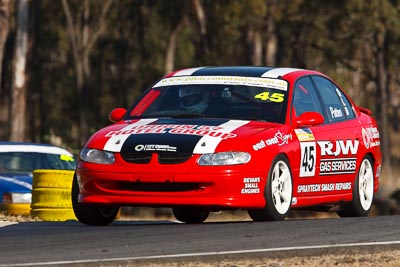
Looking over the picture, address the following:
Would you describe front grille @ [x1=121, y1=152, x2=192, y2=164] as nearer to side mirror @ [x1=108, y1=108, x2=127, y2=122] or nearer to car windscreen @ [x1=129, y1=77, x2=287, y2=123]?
car windscreen @ [x1=129, y1=77, x2=287, y2=123]

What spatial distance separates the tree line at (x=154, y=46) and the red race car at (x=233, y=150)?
26.2 m

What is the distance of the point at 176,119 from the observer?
1042 cm

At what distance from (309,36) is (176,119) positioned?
3592 cm

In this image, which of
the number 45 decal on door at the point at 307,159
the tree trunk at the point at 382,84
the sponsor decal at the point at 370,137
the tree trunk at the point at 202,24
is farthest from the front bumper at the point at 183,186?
the tree trunk at the point at 202,24

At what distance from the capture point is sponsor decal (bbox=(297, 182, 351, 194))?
10.6m

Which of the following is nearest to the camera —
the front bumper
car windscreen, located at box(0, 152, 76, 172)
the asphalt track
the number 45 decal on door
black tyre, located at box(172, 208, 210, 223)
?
the asphalt track

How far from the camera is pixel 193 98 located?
1085cm

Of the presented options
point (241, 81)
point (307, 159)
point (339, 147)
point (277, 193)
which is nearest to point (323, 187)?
point (339, 147)

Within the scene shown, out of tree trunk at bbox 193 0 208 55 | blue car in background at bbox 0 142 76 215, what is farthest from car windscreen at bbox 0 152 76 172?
tree trunk at bbox 193 0 208 55

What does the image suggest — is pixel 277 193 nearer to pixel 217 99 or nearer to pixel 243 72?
pixel 217 99

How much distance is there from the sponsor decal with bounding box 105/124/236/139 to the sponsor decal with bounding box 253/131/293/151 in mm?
216

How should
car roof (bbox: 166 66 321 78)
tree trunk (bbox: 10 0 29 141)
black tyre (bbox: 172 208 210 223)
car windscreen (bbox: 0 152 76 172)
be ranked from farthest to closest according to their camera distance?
tree trunk (bbox: 10 0 29 141) < car windscreen (bbox: 0 152 76 172) < black tyre (bbox: 172 208 210 223) < car roof (bbox: 166 66 321 78)

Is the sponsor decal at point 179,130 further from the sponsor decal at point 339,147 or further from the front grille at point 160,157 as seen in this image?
the sponsor decal at point 339,147

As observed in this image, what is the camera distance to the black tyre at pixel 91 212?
1019 centimetres
